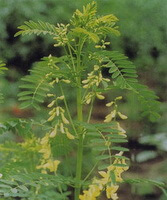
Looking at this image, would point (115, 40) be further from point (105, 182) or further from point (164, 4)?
point (105, 182)

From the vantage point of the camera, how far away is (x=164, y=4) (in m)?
3.17

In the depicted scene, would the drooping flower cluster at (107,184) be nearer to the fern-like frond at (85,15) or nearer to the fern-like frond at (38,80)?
the fern-like frond at (38,80)

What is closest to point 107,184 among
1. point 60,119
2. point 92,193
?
point 92,193

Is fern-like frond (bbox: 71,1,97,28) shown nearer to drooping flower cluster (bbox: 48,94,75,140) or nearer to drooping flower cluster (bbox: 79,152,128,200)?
drooping flower cluster (bbox: 48,94,75,140)

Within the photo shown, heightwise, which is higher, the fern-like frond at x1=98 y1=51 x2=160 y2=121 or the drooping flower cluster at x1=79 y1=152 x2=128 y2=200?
the fern-like frond at x1=98 y1=51 x2=160 y2=121

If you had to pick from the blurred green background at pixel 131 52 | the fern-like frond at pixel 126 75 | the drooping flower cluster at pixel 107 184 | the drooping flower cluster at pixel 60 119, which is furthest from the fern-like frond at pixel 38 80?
the blurred green background at pixel 131 52

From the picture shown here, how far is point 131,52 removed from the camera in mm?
3238

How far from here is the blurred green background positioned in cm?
302

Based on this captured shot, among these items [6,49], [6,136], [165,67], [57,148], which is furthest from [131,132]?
[57,148]

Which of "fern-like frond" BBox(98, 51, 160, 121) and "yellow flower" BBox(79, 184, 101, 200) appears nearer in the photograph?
"fern-like frond" BBox(98, 51, 160, 121)

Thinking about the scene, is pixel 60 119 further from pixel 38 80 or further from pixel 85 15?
pixel 85 15

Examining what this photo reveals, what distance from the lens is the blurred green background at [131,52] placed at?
9.89 feet

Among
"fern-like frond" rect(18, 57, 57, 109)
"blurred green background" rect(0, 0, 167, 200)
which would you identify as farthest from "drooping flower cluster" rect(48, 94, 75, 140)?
"blurred green background" rect(0, 0, 167, 200)

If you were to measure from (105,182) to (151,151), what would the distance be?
1.76 metres
